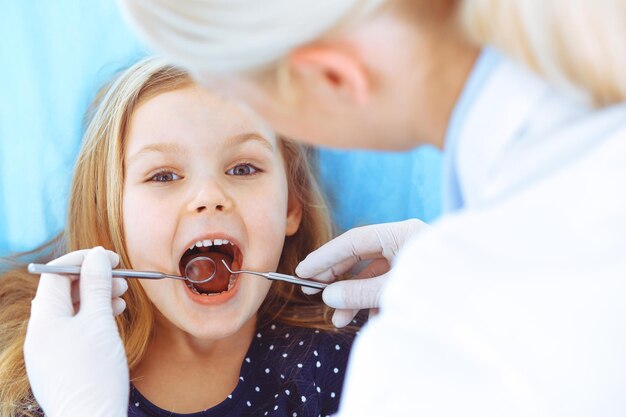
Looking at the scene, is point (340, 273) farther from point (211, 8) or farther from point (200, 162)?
point (211, 8)

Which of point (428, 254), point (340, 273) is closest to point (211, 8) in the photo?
point (428, 254)

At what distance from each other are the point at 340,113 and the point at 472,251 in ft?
0.78

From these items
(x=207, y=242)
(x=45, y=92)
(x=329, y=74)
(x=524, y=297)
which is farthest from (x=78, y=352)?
(x=45, y=92)

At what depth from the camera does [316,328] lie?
1.77 metres

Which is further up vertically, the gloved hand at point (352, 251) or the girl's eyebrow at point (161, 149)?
the girl's eyebrow at point (161, 149)

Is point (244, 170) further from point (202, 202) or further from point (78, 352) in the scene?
point (78, 352)

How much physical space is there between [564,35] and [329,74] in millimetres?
249

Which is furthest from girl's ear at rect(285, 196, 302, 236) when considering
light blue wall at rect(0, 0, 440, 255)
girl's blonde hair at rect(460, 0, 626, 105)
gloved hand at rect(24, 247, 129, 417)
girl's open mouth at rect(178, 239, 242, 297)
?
girl's blonde hair at rect(460, 0, 626, 105)

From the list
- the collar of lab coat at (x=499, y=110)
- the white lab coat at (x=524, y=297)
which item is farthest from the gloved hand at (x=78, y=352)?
the collar of lab coat at (x=499, y=110)

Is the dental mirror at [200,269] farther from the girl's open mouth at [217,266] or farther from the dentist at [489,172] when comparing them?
the dentist at [489,172]

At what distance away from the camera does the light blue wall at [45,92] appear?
6.11ft

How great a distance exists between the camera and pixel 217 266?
5.36 ft

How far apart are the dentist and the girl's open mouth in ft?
2.46

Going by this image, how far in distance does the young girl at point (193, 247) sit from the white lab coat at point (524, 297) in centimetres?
77
